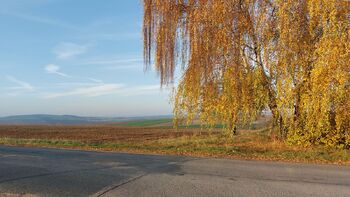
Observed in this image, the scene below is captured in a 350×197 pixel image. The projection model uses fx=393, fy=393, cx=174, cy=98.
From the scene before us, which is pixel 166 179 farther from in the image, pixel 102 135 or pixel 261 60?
pixel 102 135

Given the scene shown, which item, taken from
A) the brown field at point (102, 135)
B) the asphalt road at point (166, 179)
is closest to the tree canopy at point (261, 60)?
the asphalt road at point (166, 179)

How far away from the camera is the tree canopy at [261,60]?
54.4 ft

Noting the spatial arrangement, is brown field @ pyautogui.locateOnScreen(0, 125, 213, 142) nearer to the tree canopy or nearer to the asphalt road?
the tree canopy

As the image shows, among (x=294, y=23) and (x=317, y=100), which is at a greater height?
(x=294, y=23)

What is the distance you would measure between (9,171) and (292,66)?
41.2ft

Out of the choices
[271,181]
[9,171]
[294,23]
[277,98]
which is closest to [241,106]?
[277,98]

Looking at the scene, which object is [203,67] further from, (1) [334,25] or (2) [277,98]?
(1) [334,25]

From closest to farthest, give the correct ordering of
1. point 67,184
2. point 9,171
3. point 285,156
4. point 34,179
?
point 67,184 → point 34,179 → point 9,171 → point 285,156

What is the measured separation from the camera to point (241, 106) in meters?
19.8

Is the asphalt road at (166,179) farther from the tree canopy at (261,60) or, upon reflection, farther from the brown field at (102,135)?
the brown field at (102,135)

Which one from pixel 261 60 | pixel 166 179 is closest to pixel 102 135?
pixel 261 60

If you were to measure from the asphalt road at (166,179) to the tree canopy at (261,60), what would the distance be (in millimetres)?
5270

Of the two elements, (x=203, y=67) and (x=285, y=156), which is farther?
(x=203, y=67)

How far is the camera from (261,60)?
63.1ft
